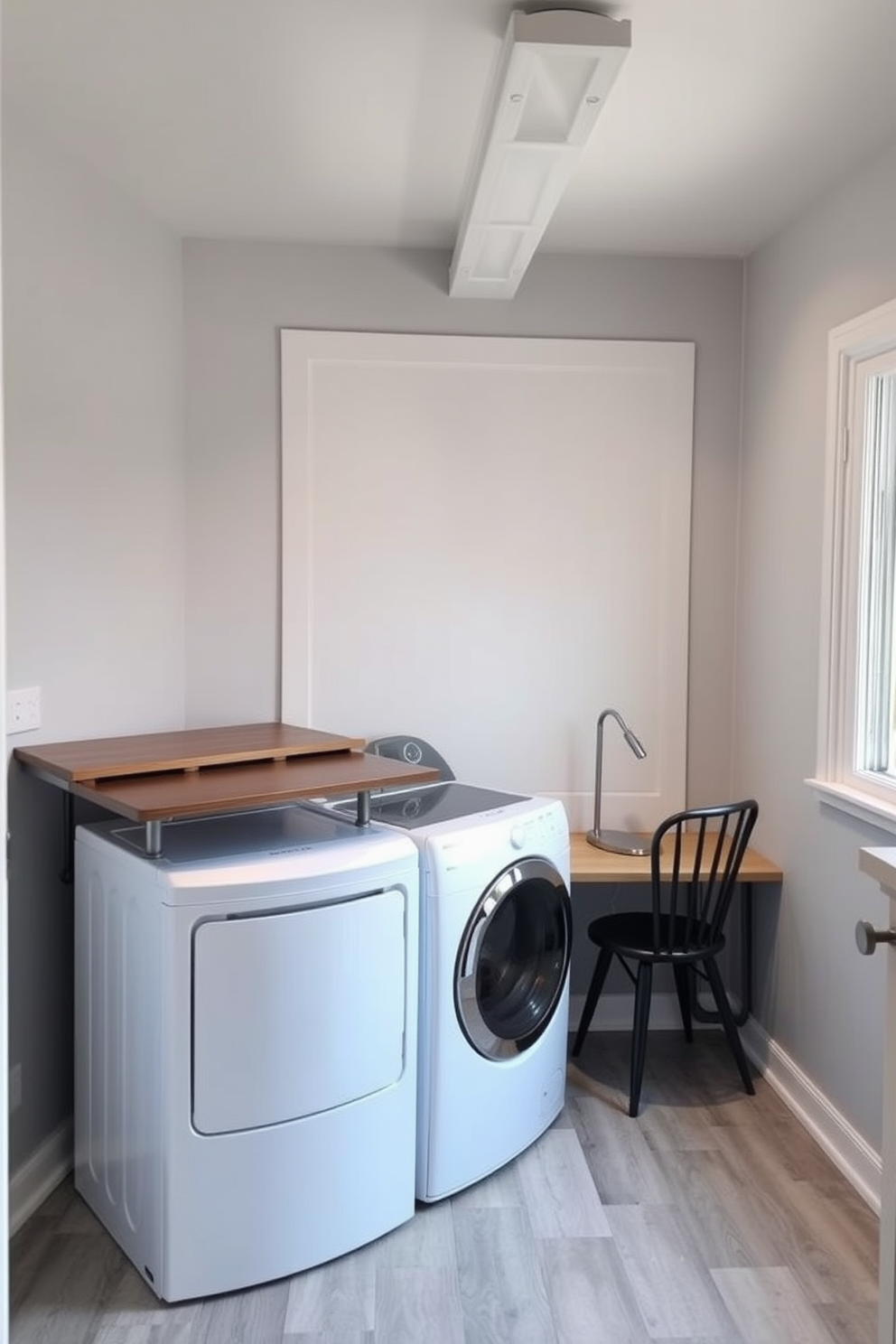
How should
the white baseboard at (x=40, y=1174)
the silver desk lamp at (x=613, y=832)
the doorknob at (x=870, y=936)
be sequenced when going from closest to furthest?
1. the doorknob at (x=870, y=936)
2. the white baseboard at (x=40, y=1174)
3. the silver desk lamp at (x=613, y=832)

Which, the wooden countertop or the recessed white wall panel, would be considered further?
the recessed white wall panel

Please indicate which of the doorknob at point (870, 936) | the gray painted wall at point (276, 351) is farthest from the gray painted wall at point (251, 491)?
the doorknob at point (870, 936)

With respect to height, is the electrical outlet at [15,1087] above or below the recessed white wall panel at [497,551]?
below

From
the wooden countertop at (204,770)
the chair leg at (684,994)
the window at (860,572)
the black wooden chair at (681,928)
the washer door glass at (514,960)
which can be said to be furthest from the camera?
the chair leg at (684,994)

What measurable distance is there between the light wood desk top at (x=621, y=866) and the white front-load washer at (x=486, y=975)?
219 mm

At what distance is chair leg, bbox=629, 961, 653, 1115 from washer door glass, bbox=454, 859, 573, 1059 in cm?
27

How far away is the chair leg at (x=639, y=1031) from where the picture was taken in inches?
107

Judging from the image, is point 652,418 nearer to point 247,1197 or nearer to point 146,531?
point 146,531

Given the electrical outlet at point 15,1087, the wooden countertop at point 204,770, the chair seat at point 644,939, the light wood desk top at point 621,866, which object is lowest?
the electrical outlet at point 15,1087

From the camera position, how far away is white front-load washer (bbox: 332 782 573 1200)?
227 cm

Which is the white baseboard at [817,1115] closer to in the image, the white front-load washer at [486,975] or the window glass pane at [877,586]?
the white front-load washer at [486,975]

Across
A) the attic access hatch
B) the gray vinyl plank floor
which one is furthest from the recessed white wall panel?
the gray vinyl plank floor

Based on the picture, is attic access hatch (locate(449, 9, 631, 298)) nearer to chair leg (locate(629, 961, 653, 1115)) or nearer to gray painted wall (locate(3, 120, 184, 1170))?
gray painted wall (locate(3, 120, 184, 1170))

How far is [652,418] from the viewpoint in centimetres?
320
